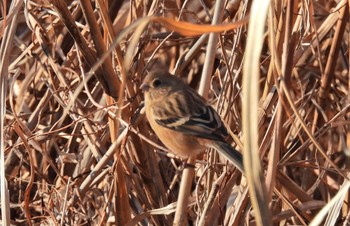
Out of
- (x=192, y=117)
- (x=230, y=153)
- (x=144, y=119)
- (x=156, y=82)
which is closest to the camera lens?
(x=230, y=153)

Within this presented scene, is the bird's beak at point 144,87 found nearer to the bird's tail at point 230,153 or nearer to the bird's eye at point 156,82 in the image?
the bird's eye at point 156,82

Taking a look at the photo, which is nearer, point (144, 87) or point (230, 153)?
point (230, 153)

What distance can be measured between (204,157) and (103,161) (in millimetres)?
583

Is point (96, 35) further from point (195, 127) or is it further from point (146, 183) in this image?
point (146, 183)

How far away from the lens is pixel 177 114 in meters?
2.95

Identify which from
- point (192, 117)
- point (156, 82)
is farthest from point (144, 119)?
point (192, 117)

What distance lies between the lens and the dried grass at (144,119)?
2.58 metres

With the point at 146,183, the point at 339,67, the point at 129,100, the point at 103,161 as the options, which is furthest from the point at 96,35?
the point at 339,67

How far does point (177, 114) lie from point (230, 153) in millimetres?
471

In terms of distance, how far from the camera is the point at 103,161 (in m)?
2.93

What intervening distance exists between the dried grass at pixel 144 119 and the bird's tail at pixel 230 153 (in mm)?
108

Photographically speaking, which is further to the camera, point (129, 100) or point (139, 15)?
point (139, 15)

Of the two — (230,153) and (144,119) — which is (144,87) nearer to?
(144,119)

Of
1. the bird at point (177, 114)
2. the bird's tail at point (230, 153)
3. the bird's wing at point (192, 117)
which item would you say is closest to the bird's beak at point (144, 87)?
the bird at point (177, 114)
